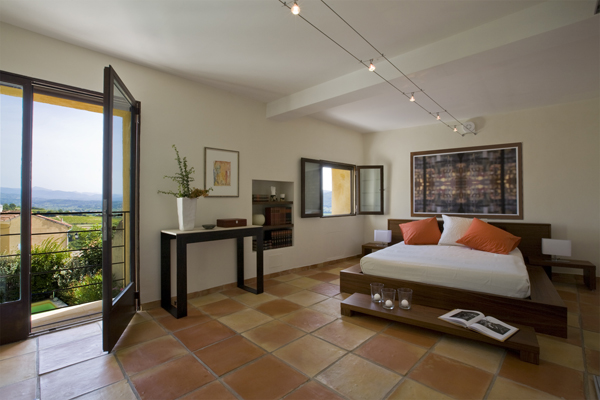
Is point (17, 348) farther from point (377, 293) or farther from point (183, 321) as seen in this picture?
point (377, 293)

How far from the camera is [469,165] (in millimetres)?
5406

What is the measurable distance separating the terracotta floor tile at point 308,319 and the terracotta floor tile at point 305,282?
100cm

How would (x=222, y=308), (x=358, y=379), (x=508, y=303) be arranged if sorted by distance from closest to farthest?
(x=358, y=379)
(x=508, y=303)
(x=222, y=308)

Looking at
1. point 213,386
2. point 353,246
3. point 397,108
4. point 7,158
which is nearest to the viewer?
point 213,386

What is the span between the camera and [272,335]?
272cm

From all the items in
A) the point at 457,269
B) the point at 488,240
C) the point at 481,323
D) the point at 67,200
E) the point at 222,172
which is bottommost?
the point at 481,323

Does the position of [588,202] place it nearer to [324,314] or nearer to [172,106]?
[324,314]

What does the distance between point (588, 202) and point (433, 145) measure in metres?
2.45

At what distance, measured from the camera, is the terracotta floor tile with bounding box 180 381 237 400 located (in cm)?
187

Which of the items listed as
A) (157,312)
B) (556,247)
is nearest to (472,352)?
(556,247)

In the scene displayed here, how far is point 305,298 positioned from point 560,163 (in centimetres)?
450

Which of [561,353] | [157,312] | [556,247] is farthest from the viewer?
[556,247]

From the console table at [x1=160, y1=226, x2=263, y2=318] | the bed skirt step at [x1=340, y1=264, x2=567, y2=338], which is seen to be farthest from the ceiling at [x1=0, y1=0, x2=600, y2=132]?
the bed skirt step at [x1=340, y1=264, x2=567, y2=338]

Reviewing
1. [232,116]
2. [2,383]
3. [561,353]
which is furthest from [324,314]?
[232,116]
